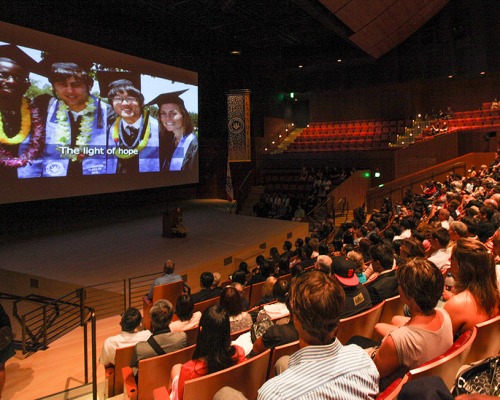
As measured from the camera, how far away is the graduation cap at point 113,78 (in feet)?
36.5

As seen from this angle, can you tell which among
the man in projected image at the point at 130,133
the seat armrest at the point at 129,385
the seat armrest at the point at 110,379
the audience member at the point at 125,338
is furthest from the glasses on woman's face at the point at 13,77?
the seat armrest at the point at 129,385

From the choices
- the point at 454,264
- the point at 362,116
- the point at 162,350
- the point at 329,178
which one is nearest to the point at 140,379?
the point at 162,350

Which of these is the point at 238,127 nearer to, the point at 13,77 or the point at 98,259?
the point at 13,77

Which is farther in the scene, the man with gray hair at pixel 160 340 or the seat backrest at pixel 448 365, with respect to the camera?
the man with gray hair at pixel 160 340

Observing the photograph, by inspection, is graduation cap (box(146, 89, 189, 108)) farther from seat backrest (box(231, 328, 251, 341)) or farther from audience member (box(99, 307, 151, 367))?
seat backrest (box(231, 328, 251, 341))

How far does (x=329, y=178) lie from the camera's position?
52.0 feet

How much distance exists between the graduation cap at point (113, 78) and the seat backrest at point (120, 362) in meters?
9.16

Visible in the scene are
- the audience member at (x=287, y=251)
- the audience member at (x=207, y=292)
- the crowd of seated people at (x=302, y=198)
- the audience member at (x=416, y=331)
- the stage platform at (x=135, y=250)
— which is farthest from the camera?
the crowd of seated people at (x=302, y=198)

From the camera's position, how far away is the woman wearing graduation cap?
13.3m

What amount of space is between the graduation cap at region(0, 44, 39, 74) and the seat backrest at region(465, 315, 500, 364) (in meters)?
9.96

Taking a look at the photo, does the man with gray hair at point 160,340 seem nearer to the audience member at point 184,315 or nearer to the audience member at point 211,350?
the audience member at point 184,315

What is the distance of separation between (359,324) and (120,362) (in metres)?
1.87

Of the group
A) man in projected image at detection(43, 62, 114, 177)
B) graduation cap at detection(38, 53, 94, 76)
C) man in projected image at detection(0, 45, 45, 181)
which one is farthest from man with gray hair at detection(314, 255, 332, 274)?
graduation cap at detection(38, 53, 94, 76)

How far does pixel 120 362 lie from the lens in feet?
11.0
